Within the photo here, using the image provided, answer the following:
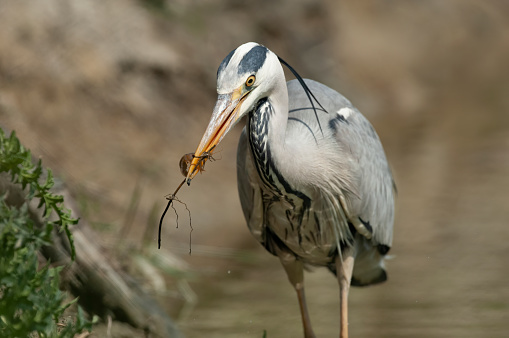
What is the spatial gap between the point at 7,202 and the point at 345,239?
1.83m

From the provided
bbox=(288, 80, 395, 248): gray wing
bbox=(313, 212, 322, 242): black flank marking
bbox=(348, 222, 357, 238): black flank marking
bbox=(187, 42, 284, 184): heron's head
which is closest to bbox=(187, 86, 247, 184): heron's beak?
bbox=(187, 42, 284, 184): heron's head

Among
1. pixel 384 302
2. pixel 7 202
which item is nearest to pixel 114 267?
pixel 7 202

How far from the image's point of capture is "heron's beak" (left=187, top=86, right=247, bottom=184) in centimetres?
325

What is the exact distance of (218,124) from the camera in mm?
3334

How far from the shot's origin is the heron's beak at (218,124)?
3.25m

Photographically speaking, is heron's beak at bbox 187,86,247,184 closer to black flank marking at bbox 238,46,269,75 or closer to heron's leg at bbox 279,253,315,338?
black flank marking at bbox 238,46,269,75

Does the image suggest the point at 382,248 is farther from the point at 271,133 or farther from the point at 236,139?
the point at 236,139

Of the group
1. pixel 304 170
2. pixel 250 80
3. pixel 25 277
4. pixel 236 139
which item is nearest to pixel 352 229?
pixel 304 170

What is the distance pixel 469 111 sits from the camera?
36.3 feet

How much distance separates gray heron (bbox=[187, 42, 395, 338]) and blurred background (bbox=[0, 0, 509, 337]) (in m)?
0.83

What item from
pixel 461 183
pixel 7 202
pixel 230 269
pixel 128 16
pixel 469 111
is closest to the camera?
pixel 7 202

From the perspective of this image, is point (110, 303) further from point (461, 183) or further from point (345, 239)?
point (461, 183)

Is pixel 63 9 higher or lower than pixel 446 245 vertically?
higher

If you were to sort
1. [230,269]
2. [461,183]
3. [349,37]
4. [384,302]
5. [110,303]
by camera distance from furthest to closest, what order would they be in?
[349,37] → [461,183] → [230,269] → [384,302] → [110,303]
